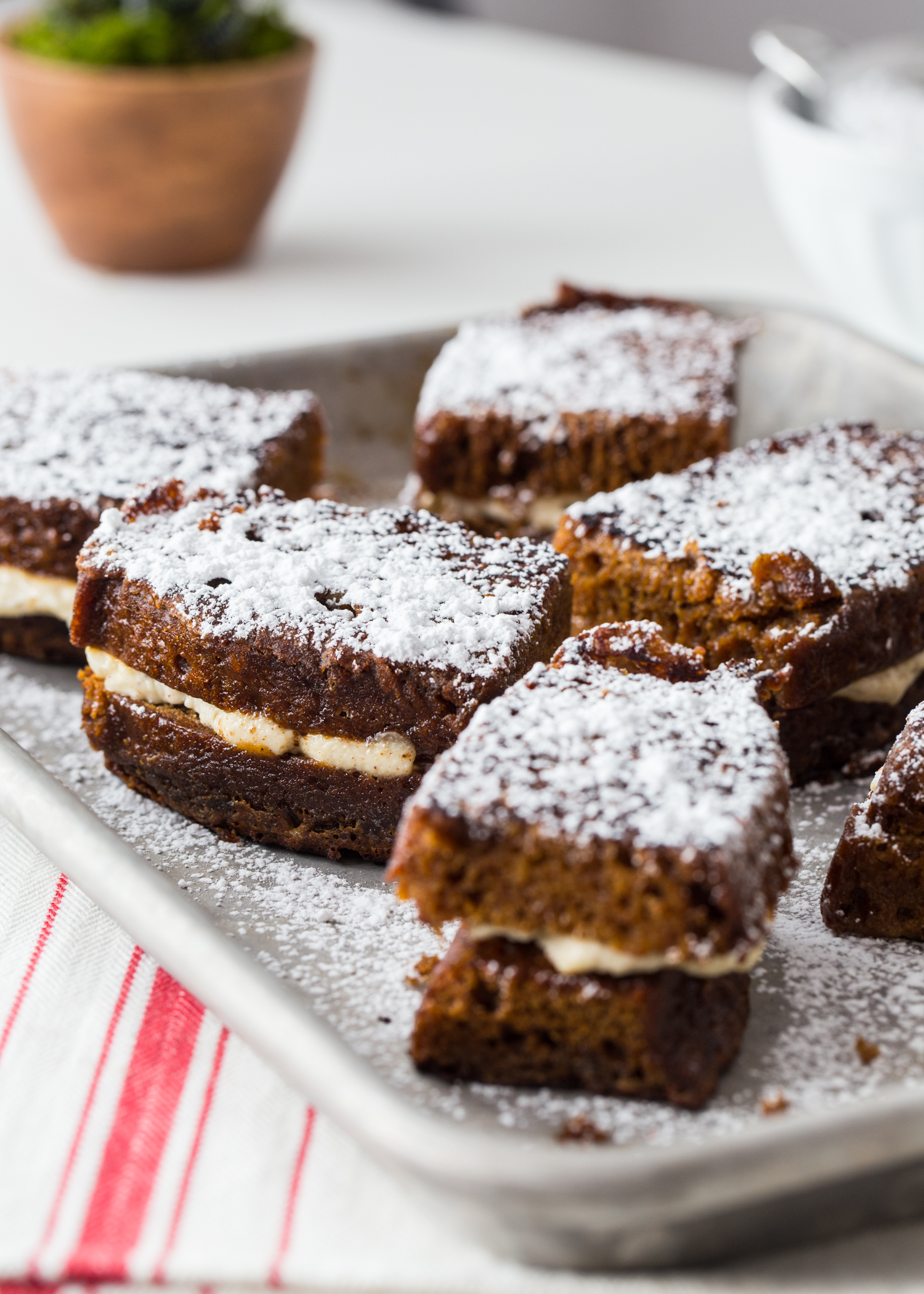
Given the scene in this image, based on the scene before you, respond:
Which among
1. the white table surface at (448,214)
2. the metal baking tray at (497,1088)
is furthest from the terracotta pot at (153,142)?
the metal baking tray at (497,1088)

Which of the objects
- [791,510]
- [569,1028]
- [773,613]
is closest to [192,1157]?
[569,1028]

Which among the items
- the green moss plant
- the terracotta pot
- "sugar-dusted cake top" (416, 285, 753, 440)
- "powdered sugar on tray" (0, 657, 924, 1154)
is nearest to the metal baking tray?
"powdered sugar on tray" (0, 657, 924, 1154)

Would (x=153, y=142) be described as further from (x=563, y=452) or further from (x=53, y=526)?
(x=53, y=526)

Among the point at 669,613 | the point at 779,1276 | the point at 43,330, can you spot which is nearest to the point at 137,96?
Result: the point at 43,330

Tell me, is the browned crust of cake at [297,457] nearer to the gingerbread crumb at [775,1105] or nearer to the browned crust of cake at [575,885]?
the browned crust of cake at [575,885]

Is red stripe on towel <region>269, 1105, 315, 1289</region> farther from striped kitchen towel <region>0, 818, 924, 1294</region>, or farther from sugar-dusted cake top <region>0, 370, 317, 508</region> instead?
sugar-dusted cake top <region>0, 370, 317, 508</region>

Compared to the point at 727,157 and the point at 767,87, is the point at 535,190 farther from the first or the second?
the point at 767,87
